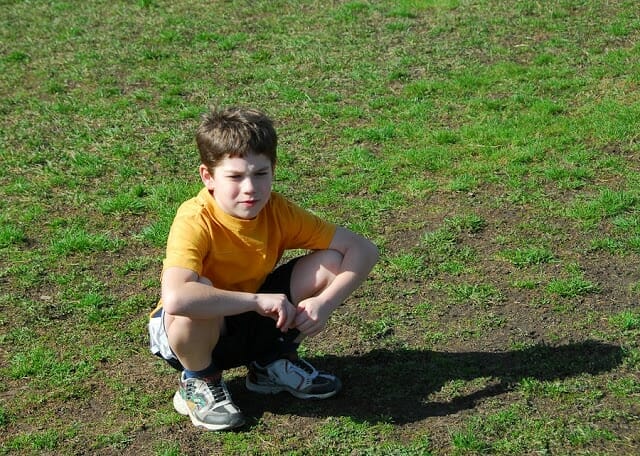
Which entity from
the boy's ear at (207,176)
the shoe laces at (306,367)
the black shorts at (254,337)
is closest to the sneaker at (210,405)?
the black shorts at (254,337)

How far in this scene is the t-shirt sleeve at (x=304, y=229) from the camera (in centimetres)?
477

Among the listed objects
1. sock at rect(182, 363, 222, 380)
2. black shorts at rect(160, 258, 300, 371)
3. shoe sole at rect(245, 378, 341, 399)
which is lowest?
shoe sole at rect(245, 378, 341, 399)

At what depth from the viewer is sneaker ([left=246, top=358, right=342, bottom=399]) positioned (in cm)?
488

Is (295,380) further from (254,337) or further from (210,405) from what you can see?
(210,405)

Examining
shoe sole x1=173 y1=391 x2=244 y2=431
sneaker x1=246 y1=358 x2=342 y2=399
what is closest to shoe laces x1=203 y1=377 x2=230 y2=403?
shoe sole x1=173 y1=391 x2=244 y2=431

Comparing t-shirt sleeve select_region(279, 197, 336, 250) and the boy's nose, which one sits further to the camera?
t-shirt sleeve select_region(279, 197, 336, 250)

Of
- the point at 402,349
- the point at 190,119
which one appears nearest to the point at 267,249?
the point at 402,349

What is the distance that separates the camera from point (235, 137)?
4523mm

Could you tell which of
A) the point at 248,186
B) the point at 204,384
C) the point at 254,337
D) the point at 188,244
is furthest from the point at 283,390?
the point at 248,186

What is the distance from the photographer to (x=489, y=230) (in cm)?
657

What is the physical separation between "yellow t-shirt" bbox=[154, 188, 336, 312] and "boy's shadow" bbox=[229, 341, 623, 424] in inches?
26.9

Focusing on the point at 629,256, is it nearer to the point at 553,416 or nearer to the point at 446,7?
the point at 553,416

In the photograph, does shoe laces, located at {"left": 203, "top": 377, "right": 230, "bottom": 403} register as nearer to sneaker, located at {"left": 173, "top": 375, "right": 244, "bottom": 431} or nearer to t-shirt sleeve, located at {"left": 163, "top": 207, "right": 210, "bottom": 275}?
sneaker, located at {"left": 173, "top": 375, "right": 244, "bottom": 431}

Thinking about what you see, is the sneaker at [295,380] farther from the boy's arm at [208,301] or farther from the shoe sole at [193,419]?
the boy's arm at [208,301]
